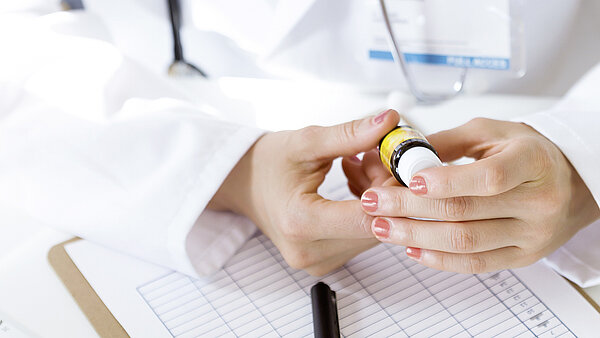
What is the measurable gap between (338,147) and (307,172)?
5 centimetres

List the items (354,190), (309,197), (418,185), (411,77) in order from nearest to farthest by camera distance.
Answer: (418,185) < (309,197) < (354,190) < (411,77)

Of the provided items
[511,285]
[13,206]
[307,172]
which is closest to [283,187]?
[307,172]

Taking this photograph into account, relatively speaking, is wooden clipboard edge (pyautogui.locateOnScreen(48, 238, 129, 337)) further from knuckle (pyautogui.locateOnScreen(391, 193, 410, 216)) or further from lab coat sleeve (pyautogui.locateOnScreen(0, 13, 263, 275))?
knuckle (pyautogui.locateOnScreen(391, 193, 410, 216))

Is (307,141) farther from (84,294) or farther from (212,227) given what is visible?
(84,294)

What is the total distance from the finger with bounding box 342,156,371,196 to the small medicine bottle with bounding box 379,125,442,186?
121mm

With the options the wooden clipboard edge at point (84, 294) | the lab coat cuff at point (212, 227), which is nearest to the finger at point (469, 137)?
the lab coat cuff at point (212, 227)

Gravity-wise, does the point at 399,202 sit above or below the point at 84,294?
above

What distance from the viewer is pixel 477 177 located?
53 cm

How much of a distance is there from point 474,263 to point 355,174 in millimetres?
182

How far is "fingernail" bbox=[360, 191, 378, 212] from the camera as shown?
57 centimetres

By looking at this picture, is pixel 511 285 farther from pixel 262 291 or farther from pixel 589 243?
pixel 262 291

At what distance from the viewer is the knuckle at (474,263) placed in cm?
60

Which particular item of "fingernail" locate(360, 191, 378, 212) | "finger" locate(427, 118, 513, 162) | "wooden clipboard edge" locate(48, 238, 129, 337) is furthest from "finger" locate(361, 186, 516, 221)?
"wooden clipboard edge" locate(48, 238, 129, 337)

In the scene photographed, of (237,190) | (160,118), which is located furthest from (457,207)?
(160,118)
